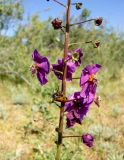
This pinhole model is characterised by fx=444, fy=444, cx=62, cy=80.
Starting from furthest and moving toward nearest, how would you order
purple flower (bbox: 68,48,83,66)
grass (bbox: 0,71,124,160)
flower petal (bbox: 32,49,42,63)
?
grass (bbox: 0,71,124,160), flower petal (bbox: 32,49,42,63), purple flower (bbox: 68,48,83,66)

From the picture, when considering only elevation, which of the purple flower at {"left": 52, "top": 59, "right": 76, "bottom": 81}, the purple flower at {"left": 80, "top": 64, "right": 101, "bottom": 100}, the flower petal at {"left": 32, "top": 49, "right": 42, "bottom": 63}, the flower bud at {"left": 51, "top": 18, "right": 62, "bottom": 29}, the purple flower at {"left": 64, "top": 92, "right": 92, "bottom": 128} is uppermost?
the flower bud at {"left": 51, "top": 18, "right": 62, "bottom": 29}

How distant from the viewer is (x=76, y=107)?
2.53 meters

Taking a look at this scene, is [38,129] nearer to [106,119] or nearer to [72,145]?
[72,145]

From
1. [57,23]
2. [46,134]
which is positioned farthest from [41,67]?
[46,134]

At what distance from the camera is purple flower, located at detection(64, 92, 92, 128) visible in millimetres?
2482

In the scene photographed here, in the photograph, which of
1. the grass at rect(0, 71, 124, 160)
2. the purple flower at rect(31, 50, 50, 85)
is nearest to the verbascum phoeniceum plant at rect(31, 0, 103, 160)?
the purple flower at rect(31, 50, 50, 85)

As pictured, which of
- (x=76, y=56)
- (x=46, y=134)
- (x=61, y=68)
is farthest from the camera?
(x=46, y=134)

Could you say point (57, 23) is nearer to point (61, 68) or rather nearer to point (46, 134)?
point (61, 68)

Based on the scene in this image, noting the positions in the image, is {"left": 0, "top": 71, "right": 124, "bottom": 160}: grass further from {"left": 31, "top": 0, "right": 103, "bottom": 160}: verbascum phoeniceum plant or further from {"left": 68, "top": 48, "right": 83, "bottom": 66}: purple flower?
{"left": 68, "top": 48, "right": 83, "bottom": 66}: purple flower

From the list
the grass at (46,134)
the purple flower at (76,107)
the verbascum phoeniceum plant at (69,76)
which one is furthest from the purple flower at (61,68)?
the grass at (46,134)

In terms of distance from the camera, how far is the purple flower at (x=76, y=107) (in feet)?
8.14

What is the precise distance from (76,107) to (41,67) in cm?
31

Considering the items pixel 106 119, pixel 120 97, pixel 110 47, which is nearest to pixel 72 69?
pixel 106 119

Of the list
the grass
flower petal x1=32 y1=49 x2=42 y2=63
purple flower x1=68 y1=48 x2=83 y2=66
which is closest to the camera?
purple flower x1=68 y1=48 x2=83 y2=66
